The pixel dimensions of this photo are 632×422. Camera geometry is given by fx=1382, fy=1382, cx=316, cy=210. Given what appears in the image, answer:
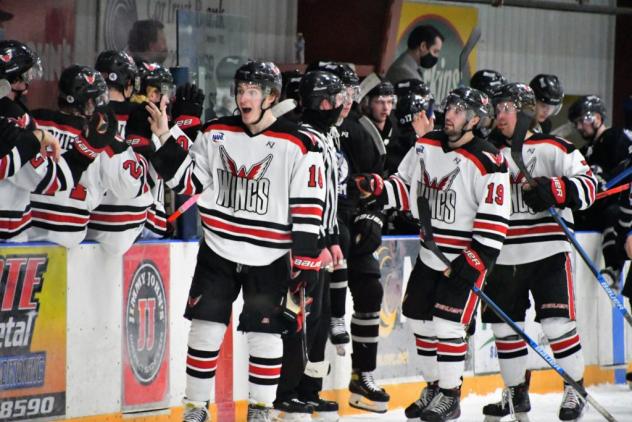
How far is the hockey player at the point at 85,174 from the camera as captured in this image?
5.54 meters

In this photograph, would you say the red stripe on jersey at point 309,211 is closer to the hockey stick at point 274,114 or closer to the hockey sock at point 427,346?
the hockey stick at point 274,114

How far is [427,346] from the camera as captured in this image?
20.2 ft

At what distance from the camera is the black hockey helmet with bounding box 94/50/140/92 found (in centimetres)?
598

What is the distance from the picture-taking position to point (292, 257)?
17.5 feet

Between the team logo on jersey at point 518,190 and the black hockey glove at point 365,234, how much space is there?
65cm

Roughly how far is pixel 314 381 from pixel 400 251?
1.06m

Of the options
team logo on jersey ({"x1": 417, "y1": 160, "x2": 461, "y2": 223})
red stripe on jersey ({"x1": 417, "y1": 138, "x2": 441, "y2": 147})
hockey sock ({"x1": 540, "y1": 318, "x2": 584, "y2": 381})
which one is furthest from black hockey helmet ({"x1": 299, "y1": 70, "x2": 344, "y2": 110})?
hockey sock ({"x1": 540, "y1": 318, "x2": 584, "y2": 381})

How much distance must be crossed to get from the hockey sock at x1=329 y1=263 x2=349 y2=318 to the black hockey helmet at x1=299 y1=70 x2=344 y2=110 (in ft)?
2.67

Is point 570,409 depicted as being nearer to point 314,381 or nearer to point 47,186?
point 314,381

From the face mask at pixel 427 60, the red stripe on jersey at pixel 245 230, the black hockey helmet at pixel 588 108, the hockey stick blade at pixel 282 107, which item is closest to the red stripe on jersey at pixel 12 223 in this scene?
the red stripe on jersey at pixel 245 230

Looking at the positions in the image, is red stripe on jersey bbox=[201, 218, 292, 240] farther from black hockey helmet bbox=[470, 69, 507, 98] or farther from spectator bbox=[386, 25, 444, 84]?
spectator bbox=[386, 25, 444, 84]

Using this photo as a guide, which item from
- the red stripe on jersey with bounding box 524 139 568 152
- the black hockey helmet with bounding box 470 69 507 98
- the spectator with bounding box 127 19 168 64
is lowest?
the red stripe on jersey with bounding box 524 139 568 152

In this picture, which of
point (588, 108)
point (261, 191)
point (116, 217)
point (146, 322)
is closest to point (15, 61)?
point (116, 217)

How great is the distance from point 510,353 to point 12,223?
7.81 feet
